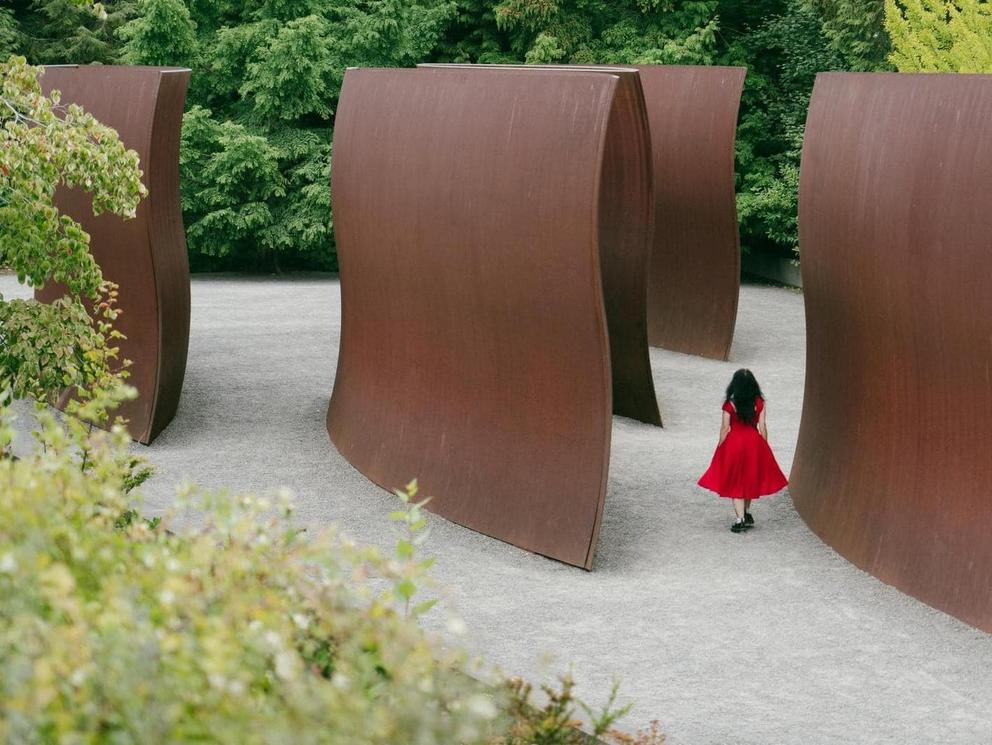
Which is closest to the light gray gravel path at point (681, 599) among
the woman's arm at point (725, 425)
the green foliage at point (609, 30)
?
A: the woman's arm at point (725, 425)

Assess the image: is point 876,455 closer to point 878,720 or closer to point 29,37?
point 878,720

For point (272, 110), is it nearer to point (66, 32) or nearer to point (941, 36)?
point (66, 32)

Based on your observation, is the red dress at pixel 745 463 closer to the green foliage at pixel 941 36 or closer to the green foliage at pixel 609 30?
the green foliage at pixel 941 36

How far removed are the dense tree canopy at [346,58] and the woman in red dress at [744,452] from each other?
531 inches

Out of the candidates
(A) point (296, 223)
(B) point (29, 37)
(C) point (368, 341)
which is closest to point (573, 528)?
(C) point (368, 341)

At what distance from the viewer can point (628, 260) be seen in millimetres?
12734

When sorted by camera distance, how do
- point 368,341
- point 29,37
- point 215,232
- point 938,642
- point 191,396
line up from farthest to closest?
1. point 29,37
2. point 215,232
3. point 191,396
4. point 368,341
5. point 938,642

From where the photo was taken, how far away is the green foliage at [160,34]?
73.0ft

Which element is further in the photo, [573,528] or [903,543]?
[573,528]

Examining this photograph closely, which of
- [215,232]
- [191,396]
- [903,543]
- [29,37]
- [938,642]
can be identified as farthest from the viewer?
[29,37]

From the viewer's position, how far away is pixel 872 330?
8.62 m

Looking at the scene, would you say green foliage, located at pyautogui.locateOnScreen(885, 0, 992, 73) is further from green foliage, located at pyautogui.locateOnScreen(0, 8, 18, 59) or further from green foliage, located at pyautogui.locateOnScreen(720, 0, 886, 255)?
green foliage, located at pyautogui.locateOnScreen(0, 8, 18, 59)

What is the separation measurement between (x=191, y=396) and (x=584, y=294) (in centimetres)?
641

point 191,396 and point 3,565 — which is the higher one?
point 3,565
